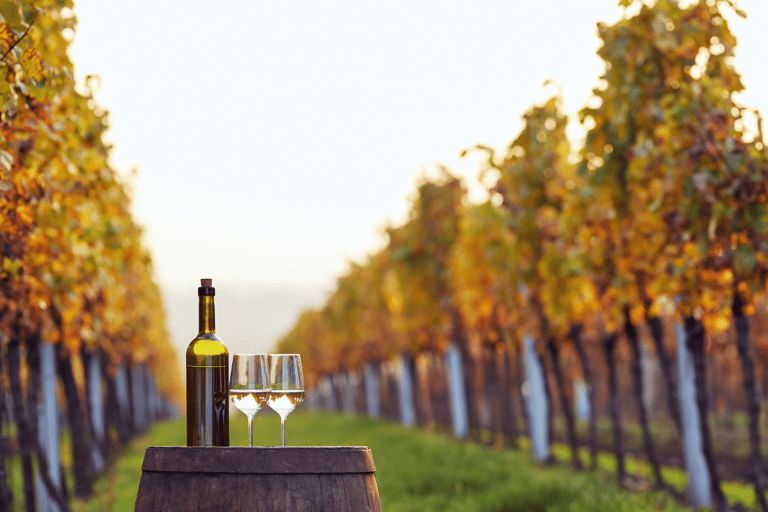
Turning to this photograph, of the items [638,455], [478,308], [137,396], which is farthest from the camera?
[137,396]

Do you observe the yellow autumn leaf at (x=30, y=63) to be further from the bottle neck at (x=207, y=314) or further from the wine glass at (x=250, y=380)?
the wine glass at (x=250, y=380)

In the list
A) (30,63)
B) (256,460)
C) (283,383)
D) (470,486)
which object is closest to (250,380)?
(283,383)

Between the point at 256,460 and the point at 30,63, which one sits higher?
the point at 30,63

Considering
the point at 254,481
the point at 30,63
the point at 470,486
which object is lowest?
the point at 470,486

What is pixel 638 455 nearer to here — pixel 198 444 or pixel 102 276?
pixel 102 276

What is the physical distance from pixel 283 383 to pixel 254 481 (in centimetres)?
36

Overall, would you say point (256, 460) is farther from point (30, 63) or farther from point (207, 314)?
point (30, 63)

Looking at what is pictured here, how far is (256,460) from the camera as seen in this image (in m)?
2.98

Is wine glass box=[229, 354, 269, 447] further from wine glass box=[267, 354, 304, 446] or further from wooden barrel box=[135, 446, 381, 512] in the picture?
wooden barrel box=[135, 446, 381, 512]

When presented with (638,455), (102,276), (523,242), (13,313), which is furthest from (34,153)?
(638,455)

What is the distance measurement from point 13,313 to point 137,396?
90.2 feet

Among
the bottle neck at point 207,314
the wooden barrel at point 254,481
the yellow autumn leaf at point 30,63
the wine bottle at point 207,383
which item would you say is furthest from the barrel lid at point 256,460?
the yellow autumn leaf at point 30,63

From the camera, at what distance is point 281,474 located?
3.00 metres

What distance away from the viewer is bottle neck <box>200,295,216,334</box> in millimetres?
3180
